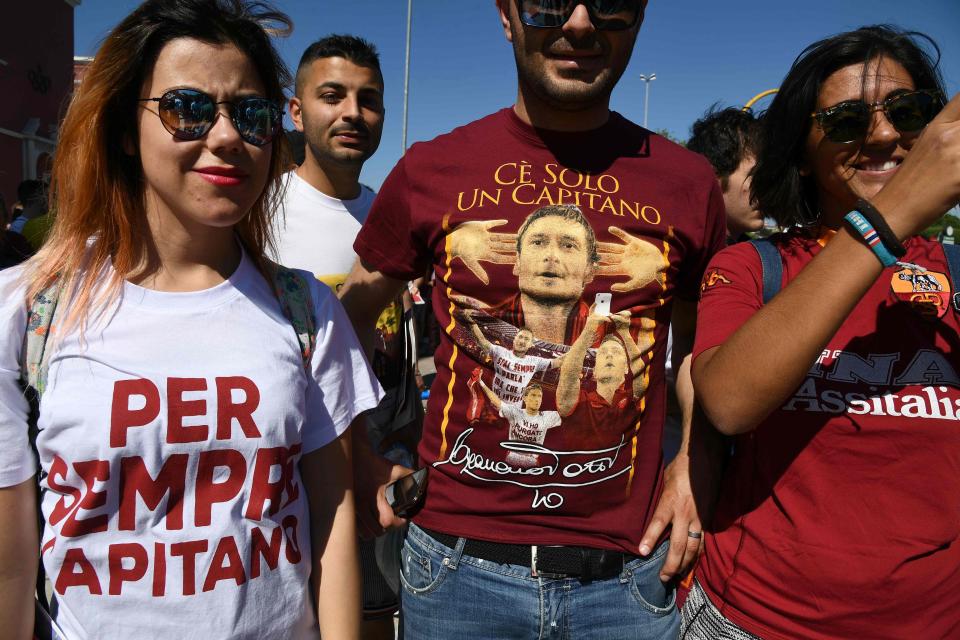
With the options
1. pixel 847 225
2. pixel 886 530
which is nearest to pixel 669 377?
pixel 886 530

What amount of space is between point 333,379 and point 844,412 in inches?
47.4

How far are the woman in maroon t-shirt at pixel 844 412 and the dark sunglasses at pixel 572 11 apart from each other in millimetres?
498

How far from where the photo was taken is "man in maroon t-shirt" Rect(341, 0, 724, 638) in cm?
167

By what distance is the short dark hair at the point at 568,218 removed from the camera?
1695 mm

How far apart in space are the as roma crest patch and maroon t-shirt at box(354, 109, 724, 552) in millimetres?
473

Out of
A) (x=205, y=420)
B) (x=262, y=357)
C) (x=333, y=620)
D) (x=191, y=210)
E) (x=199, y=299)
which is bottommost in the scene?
(x=333, y=620)

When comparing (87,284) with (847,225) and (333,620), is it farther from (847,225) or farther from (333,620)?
(847,225)

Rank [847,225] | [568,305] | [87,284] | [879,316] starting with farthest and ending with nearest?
→ 1. [568,305]
2. [879,316]
3. [87,284]
4. [847,225]

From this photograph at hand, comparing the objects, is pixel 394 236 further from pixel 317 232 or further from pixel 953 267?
pixel 953 267

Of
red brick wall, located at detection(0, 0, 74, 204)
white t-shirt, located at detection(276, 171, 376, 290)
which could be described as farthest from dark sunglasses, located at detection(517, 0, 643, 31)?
red brick wall, located at detection(0, 0, 74, 204)

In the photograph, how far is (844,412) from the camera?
58.0 inches

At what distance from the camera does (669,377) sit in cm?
278

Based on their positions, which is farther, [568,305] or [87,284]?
[568,305]

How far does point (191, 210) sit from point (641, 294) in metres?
1.12
